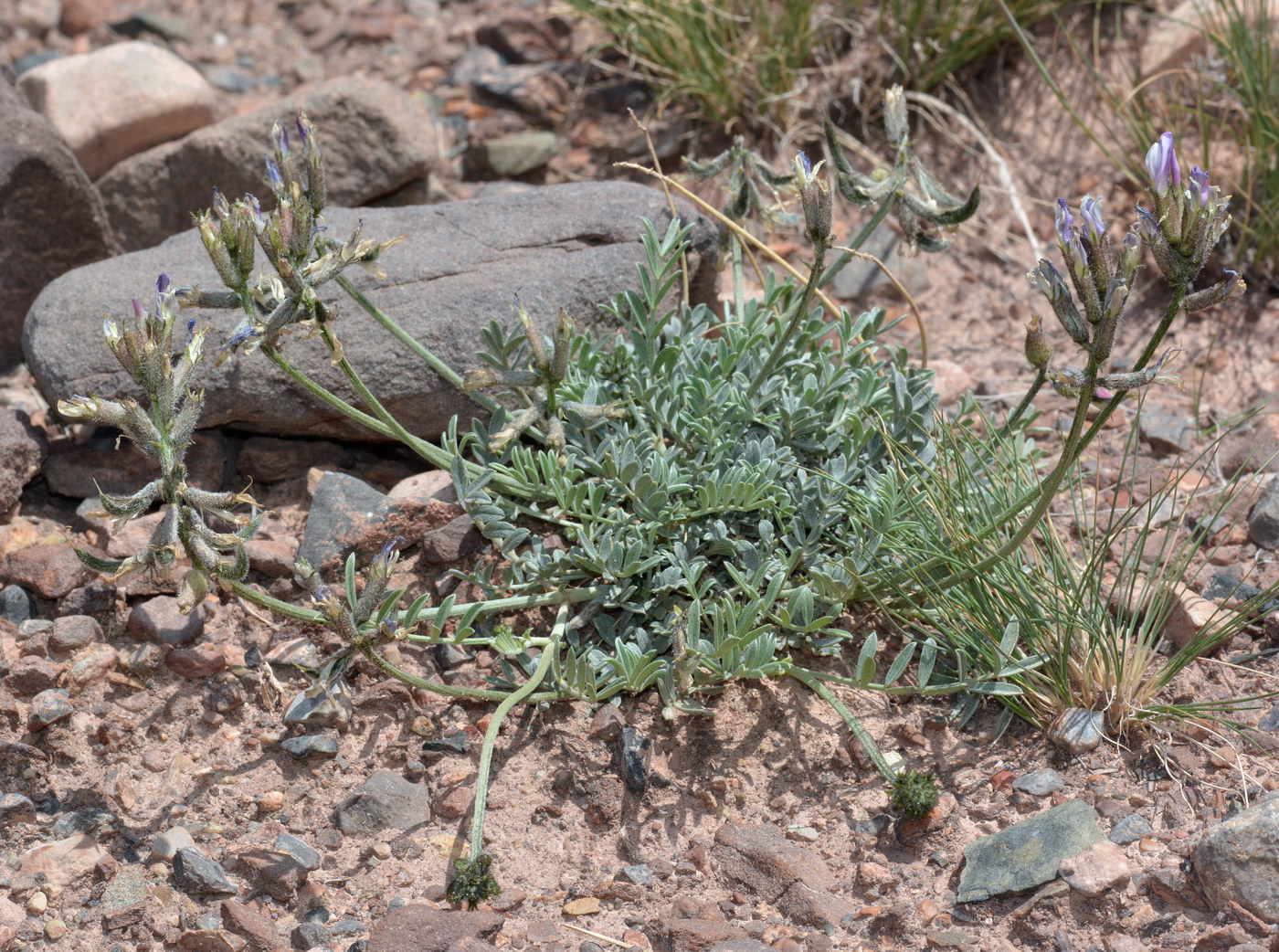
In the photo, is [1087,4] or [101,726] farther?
[1087,4]

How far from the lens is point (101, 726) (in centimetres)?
331

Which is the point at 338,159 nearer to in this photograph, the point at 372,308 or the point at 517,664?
the point at 372,308

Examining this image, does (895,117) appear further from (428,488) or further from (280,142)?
(428,488)

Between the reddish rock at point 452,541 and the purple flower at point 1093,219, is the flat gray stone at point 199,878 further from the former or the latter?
the purple flower at point 1093,219

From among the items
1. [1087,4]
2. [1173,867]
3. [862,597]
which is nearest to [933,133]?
[1087,4]

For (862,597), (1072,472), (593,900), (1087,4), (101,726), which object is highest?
(1087,4)

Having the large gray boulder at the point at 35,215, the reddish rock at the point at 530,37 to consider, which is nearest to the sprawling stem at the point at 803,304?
the large gray boulder at the point at 35,215

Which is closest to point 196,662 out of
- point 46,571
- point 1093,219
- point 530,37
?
point 46,571

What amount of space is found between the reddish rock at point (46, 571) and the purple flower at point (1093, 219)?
2.93 m

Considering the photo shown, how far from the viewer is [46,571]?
147 inches

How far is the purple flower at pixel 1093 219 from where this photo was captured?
2.38 metres

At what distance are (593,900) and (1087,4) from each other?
194 inches

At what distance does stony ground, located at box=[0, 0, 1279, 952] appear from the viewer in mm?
2770

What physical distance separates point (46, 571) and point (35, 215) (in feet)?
5.25
